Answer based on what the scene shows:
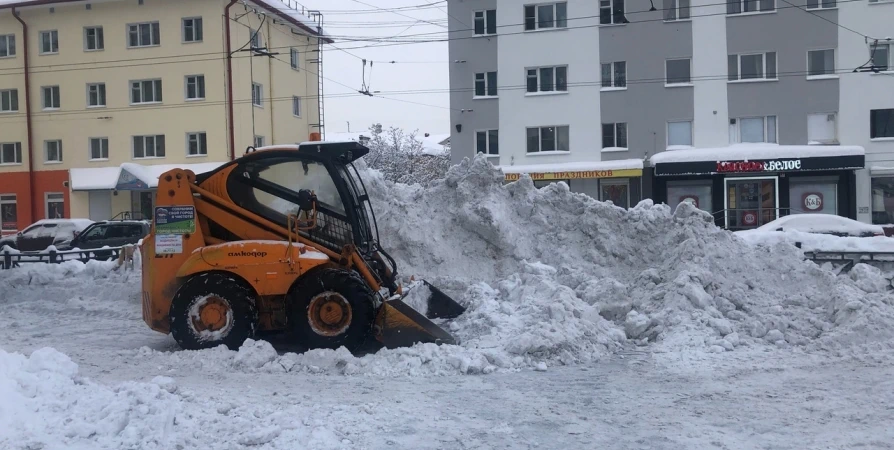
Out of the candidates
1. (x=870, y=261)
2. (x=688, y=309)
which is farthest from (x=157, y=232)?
(x=870, y=261)

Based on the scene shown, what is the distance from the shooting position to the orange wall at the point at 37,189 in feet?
120

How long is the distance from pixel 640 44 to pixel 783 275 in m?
22.7

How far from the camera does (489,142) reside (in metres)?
33.7

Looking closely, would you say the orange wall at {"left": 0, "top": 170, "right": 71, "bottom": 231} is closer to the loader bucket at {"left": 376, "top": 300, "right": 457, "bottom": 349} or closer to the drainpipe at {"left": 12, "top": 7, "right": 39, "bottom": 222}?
the drainpipe at {"left": 12, "top": 7, "right": 39, "bottom": 222}

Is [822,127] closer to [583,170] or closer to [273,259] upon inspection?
[583,170]

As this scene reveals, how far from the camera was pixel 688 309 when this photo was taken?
992 centimetres

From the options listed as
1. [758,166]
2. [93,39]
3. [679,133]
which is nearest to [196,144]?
[93,39]

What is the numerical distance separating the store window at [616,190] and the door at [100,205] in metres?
22.5

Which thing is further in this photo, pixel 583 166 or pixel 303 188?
pixel 583 166

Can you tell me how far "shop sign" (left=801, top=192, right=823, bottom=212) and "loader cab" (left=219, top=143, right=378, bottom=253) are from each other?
85.2ft

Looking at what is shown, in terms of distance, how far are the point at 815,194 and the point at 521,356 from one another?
84.9 ft

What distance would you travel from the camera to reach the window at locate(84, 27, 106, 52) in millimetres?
36219

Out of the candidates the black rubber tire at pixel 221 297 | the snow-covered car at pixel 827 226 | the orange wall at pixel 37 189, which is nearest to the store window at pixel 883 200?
the snow-covered car at pixel 827 226

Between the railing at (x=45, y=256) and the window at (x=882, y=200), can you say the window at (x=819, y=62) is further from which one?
the railing at (x=45, y=256)
